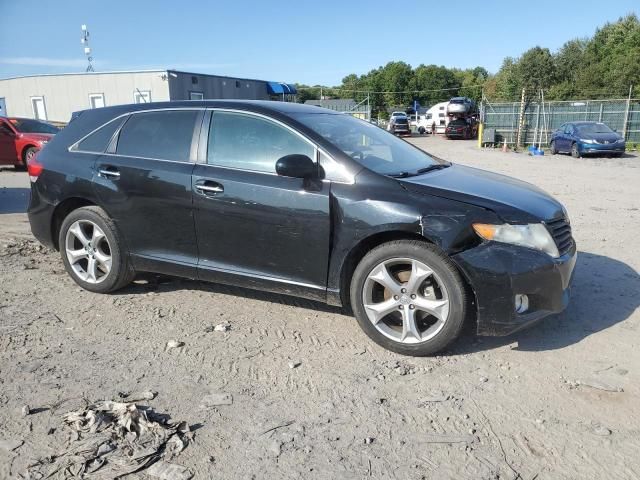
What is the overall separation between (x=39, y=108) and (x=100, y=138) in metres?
38.4

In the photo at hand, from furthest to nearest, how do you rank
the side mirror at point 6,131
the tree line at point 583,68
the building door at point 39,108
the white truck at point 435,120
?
the white truck at point 435,120
the tree line at point 583,68
the building door at point 39,108
the side mirror at point 6,131

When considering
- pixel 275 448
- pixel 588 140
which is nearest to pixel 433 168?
pixel 275 448

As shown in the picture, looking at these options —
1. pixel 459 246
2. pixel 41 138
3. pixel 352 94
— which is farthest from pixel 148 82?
pixel 352 94

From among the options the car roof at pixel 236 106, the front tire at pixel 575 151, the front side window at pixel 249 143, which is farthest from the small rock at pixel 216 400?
the front tire at pixel 575 151

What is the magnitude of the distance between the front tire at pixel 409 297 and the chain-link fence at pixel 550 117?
23508 mm

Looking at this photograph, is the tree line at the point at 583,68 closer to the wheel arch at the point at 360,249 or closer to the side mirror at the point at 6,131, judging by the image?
the side mirror at the point at 6,131

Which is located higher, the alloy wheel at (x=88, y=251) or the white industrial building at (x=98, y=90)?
the white industrial building at (x=98, y=90)

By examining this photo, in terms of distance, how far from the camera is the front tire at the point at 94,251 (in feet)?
14.9

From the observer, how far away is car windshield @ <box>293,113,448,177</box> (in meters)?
3.96

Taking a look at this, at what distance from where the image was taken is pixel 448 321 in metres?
3.41

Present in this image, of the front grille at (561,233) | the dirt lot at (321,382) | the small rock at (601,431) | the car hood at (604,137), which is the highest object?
the front grille at (561,233)

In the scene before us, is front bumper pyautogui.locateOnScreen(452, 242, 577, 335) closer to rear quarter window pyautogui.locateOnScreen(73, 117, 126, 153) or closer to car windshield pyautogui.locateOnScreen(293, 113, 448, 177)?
car windshield pyautogui.locateOnScreen(293, 113, 448, 177)

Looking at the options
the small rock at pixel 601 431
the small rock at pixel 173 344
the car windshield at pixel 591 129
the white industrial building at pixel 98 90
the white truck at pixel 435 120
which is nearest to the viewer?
the small rock at pixel 601 431

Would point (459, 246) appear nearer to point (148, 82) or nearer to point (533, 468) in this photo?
point (533, 468)
